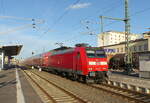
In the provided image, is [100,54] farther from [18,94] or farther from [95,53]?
[18,94]

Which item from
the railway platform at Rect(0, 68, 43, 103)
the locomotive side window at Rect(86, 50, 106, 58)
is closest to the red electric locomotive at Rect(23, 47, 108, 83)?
the locomotive side window at Rect(86, 50, 106, 58)

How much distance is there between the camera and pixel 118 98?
10.2m

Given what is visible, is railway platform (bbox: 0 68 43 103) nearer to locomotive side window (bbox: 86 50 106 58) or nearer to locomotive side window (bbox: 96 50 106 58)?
locomotive side window (bbox: 86 50 106 58)

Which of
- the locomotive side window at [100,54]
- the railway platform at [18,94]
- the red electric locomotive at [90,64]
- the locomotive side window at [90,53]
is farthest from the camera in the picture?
the locomotive side window at [100,54]

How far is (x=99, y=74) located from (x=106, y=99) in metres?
5.52

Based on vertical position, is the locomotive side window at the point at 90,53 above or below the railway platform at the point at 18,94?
above

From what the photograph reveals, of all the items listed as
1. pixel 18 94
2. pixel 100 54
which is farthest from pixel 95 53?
pixel 18 94

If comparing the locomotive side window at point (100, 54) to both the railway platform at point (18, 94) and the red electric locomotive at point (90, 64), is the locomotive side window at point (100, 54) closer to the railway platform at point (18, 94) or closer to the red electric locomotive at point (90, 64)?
the red electric locomotive at point (90, 64)

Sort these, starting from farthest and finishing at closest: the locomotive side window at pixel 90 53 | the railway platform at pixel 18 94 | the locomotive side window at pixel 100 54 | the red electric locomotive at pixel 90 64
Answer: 1. the locomotive side window at pixel 100 54
2. the locomotive side window at pixel 90 53
3. the red electric locomotive at pixel 90 64
4. the railway platform at pixel 18 94

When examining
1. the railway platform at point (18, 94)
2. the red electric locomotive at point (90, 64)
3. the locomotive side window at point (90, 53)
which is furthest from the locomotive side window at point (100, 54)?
the railway platform at point (18, 94)

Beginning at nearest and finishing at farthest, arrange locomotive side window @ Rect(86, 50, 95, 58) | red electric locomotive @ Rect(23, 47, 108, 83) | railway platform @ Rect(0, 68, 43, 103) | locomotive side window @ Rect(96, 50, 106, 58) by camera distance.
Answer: railway platform @ Rect(0, 68, 43, 103), red electric locomotive @ Rect(23, 47, 108, 83), locomotive side window @ Rect(86, 50, 95, 58), locomotive side window @ Rect(96, 50, 106, 58)

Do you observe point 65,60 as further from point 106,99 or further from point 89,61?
point 106,99

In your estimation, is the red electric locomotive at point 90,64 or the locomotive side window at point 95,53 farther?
the locomotive side window at point 95,53

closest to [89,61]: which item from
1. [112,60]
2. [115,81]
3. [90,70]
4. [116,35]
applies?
[90,70]
